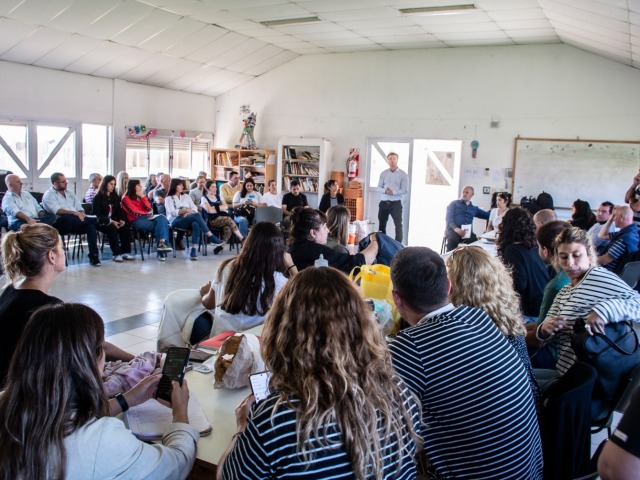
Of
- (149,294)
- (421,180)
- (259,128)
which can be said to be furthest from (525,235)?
(259,128)

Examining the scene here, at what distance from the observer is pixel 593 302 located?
2.59 m

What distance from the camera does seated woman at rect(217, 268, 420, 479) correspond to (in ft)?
4.00

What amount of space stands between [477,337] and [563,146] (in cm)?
841

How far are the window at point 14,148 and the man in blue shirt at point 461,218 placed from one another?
7002 millimetres

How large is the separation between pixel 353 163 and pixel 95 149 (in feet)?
15.9

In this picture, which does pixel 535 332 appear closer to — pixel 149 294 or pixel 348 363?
pixel 348 363

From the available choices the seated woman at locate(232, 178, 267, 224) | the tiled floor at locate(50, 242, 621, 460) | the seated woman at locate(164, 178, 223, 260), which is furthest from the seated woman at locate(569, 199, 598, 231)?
the seated woman at locate(164, 178, 223, 260)

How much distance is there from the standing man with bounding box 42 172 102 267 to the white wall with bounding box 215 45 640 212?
16.1ft

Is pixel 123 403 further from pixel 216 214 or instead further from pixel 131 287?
pixel 216 214

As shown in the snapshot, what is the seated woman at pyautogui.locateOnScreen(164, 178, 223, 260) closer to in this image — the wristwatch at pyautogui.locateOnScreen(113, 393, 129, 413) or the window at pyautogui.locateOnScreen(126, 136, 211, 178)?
the window at pyautogui.locateOnScreen(126, 136, 211, 178)

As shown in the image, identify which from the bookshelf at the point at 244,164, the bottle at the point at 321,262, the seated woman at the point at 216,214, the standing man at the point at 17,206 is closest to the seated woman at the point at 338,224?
the bottle at the point at 321,262

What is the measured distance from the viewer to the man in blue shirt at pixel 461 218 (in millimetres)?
8406

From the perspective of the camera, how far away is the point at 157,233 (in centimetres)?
870

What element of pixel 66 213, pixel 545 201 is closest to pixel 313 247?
pixel 66 213
